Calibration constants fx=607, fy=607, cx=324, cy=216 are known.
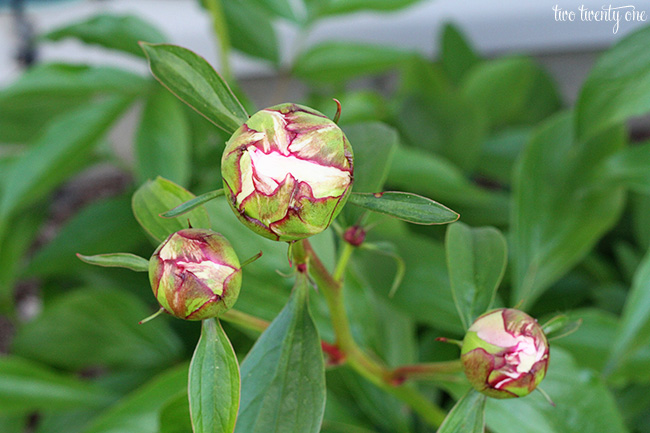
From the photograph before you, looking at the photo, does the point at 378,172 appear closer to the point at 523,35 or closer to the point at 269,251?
the point at 269,251

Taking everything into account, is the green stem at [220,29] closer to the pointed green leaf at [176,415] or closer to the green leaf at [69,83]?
the green leaf at [69,83]

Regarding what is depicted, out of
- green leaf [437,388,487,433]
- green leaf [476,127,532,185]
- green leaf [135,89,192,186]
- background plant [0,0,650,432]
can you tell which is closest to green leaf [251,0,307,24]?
background plant [0,0,650,432]

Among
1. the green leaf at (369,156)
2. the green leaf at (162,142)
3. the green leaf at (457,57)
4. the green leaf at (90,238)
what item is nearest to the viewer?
the green leaf at (369,156)

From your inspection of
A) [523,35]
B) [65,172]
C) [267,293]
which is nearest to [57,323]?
[65,172]

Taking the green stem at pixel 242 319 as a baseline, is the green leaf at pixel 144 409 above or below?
below

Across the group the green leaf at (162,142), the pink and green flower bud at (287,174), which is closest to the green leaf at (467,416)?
the pink and green flower bud at (287,174)

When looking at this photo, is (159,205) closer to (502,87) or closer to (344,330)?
(344,330)

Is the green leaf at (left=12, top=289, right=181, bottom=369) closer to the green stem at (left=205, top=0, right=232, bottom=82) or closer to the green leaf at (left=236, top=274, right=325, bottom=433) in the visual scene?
the green stem at (left=205, top=0, right=232, bottom=82)
